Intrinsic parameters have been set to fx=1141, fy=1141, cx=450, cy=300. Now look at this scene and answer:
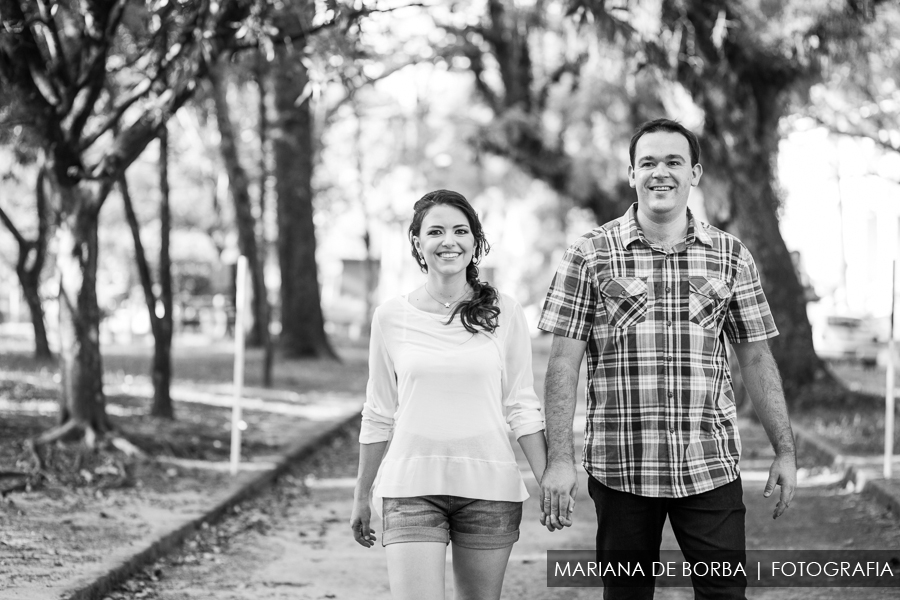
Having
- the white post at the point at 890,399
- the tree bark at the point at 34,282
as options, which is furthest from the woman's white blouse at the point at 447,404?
the tree bark at the point at 34,282

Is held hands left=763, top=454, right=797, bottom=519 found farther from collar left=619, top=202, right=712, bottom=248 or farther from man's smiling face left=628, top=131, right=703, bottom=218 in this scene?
man's smiling face left=628, top=131, right=703, bottom=218

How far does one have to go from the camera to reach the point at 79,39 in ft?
33.1

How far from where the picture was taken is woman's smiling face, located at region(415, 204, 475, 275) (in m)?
4.03

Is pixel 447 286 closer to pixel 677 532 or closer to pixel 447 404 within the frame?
pixel 447 404

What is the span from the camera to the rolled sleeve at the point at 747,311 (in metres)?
4.08

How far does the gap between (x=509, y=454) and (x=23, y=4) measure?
23.6 ft

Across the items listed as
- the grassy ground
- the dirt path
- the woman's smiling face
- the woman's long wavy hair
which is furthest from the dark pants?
the grassy ground

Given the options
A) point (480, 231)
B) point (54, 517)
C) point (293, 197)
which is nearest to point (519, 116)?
point (293, 197)

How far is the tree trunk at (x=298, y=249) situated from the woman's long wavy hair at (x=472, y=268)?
→ 2015 centimetres

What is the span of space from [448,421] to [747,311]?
1153 mm

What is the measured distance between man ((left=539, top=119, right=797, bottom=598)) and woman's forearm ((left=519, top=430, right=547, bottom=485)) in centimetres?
7

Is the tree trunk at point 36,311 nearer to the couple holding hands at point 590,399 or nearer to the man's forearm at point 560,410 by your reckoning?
the couple holding hands at point 590,399

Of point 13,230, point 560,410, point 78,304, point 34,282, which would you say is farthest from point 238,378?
point 34,282

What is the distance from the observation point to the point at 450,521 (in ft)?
12.8
